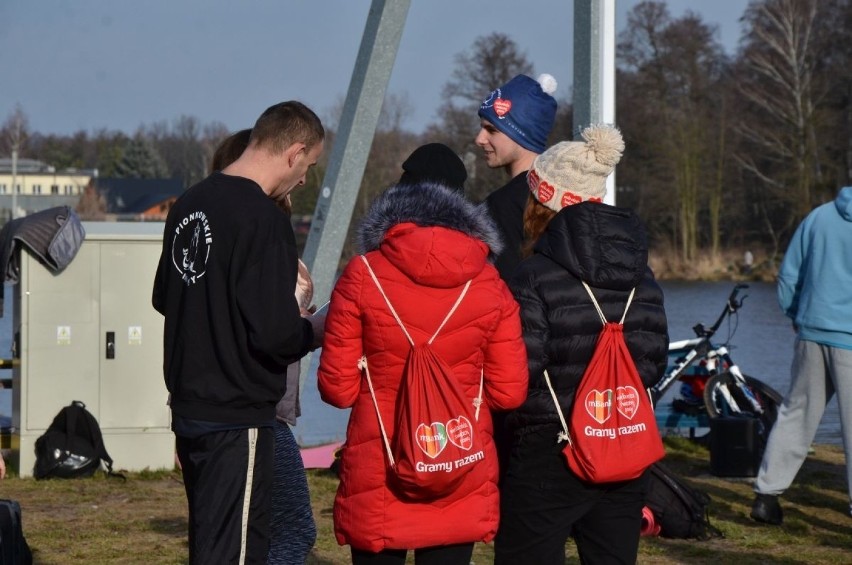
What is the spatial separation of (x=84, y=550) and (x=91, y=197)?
361ft

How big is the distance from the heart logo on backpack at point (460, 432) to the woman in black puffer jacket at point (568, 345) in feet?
1.23

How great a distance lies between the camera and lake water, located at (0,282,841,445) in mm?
12500

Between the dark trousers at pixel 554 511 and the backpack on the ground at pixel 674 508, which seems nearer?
the dark trousers at pixel 554 511

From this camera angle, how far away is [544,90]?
5555 mm

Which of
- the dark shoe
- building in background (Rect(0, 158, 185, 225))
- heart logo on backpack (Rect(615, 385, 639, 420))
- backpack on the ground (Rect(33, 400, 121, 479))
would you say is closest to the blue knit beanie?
heart logo on backpack (Rect(615, 385, 639, 420))

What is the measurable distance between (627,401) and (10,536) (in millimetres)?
2204

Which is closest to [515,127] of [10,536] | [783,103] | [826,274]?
[10,536]

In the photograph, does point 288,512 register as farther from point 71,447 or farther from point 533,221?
point 71,447

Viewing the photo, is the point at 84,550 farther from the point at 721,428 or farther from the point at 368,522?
A: the point at 721,428

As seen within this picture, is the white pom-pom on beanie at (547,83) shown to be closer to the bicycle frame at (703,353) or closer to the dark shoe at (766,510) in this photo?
the dark shoe at (766,510)

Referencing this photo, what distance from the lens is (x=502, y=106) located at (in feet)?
17.3

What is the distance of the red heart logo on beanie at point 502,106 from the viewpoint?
5.23 metres

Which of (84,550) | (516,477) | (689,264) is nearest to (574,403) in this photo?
(516,477)

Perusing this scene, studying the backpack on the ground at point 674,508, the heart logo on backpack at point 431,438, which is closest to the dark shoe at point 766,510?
the backpack on the ground at point 674,508
